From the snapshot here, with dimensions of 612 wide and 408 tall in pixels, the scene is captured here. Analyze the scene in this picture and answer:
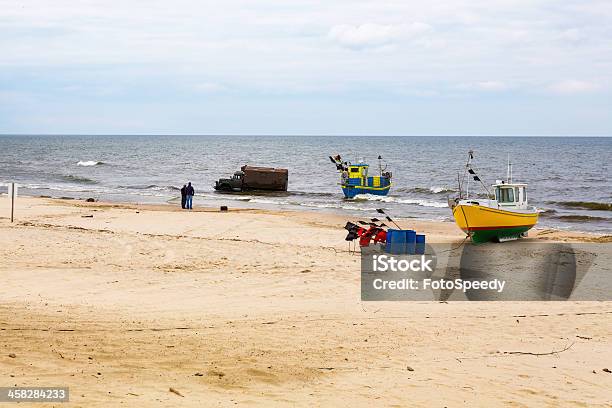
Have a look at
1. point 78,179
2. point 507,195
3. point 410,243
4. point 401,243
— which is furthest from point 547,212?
point 78,179

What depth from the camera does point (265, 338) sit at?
413 inches

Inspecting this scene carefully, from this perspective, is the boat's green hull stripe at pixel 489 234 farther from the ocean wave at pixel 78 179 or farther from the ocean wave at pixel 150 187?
the ocean wave at pixel 78 179

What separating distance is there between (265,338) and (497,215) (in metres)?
16.5

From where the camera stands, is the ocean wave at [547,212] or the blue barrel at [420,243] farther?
the ocean wave at [547,212]

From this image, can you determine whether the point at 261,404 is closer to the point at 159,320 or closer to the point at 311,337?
the point at 311,337

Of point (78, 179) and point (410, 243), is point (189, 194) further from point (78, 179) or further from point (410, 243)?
point (78, 179)

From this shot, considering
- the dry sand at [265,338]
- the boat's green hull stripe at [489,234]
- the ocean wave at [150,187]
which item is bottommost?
the dry sand at [265,338]

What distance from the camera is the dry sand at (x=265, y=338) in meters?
8.24

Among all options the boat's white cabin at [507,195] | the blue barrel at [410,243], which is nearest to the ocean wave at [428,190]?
the boat's white cabin at [507,195]

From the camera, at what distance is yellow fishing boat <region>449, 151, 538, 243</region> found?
82.9 feet

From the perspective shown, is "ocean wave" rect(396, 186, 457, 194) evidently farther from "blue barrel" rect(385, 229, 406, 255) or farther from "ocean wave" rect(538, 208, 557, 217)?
"blue barrel" rect(385, 229, 406, 255)

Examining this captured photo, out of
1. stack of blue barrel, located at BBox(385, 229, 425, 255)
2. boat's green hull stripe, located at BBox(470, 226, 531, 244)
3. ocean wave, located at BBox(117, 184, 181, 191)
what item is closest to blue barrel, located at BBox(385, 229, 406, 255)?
stack of blue barrel, located at BBox(385, 229, 425, 255)

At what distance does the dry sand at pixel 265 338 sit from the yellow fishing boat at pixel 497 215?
841 centimetres

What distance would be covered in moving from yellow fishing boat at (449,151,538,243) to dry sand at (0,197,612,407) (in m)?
8.41
